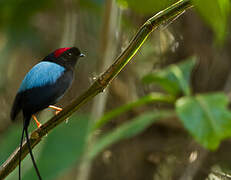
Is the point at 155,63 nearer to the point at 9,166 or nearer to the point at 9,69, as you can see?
the point at 9,69

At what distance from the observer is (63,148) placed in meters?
1.92

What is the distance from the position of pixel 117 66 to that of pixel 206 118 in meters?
1.35

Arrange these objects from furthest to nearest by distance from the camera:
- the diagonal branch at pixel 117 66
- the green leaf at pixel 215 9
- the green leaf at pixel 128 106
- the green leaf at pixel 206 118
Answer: the green leaf at pixel 128 106
the green leaf at pixel 206 118
the green leaf at pixel 215 9
the diagonal branch at pixel 117 66

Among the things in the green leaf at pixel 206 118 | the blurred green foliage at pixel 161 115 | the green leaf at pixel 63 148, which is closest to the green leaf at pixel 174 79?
the blurred green foliage at pixel 161 115

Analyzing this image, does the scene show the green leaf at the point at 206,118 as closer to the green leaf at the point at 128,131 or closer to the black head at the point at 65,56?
the green leaf at the point at 128,131

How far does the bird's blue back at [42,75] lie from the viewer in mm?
1088

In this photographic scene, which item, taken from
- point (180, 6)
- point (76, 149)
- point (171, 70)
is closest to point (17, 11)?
point (171, 70)

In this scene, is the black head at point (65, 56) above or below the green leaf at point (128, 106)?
above

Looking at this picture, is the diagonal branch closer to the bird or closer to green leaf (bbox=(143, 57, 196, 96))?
the bird

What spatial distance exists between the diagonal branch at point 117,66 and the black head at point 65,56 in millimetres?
287

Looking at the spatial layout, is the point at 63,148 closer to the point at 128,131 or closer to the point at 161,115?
the point at 128,131

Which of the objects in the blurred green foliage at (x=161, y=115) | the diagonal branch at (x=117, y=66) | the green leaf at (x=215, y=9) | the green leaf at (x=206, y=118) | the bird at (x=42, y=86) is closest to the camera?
the diagonal branch at (x=117, y=66)

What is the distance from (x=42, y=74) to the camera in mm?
1118

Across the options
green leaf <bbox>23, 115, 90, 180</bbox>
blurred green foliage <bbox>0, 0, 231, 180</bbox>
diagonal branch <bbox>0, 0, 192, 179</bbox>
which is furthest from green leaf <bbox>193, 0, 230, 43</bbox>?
green leaf <bbox>23, 115, 90, 180</bbox>
